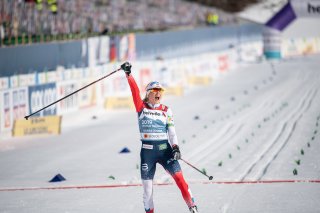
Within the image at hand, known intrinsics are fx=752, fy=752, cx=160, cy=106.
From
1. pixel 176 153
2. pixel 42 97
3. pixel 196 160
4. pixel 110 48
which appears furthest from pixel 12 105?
pixel 176 153

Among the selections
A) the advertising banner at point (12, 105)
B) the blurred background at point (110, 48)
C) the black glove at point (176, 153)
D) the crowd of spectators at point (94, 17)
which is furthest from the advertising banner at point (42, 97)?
the black glove at point (176, 153)

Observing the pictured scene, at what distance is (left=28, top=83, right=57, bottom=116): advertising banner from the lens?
75.5ft

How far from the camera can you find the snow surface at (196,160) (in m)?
12.2

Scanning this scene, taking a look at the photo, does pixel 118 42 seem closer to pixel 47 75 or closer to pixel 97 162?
pixel 47 75

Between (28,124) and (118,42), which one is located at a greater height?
(118,42)

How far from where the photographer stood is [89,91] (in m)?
27.9

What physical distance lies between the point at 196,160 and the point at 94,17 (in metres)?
19.7

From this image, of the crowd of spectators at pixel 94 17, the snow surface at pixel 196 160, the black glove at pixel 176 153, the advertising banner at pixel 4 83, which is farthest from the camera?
the crowd of spectators at pixel 94 17

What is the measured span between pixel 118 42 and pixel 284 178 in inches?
754

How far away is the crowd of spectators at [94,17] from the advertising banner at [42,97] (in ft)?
7.09

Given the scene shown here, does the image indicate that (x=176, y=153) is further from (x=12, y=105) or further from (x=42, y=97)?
(x=42, y=97)

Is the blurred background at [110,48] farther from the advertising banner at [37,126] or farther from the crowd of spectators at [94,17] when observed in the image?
the advertising banner at [37,126]

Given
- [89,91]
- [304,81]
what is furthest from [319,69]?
[89,91]

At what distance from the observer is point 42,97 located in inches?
936
